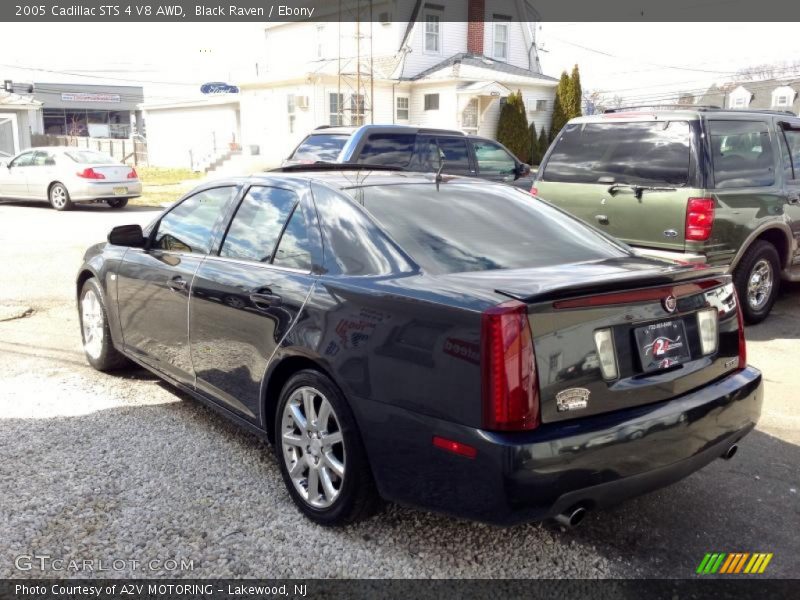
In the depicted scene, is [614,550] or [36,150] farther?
[36,150]

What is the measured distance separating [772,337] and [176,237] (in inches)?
212

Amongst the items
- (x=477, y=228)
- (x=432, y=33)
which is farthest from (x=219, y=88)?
(x=477, y=228)

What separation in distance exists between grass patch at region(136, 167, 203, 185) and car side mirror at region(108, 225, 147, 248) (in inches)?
940

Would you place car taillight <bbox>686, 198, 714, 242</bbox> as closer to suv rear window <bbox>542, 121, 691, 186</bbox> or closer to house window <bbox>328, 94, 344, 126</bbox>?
suv rear window <bbox>542, 121, 691, 186</bbox>

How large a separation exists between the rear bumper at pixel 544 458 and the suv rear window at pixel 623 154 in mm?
4017

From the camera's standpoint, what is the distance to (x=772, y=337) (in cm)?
694

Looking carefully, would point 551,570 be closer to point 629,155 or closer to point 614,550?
point 614,550

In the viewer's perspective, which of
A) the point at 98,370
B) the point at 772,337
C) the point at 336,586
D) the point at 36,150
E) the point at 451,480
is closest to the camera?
the point at 451,480

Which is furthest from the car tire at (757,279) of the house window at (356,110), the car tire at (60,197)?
the house window at (356,110)

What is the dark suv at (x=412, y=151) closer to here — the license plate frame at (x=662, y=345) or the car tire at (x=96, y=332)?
the car tire at (x=96, y=332)


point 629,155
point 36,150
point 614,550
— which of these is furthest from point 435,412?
point 36,150

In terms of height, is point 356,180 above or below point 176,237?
above

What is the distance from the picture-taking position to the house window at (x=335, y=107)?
1104 inches

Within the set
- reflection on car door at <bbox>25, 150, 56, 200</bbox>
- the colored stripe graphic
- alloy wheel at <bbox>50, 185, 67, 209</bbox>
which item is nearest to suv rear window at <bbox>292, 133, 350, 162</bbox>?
the colored stripe graphic
